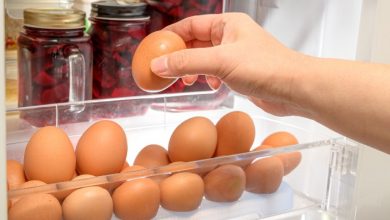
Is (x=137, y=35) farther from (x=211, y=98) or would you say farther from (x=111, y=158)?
(x=111, y=158)

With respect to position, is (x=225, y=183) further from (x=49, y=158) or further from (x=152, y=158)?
(x=49, y=158)

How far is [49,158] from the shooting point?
72 centimetres

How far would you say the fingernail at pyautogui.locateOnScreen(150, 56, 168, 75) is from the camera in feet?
2.33

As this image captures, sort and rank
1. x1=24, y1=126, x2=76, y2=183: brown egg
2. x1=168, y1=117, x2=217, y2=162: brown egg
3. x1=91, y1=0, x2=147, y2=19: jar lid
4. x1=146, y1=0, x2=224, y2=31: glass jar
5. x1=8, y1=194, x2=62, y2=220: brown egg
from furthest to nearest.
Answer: x1=146, y1=0, x2=224, y2=31: glass jar
x1=91, y1=0, x2=147, y2=19: jar lid
x1=168, y1=117, x2=217, y2=162: brown egg
x1=24, y1=126, x2=76, y2=183: brown egg
x1=8, y1=194, x2=62, y2=220: brown egg

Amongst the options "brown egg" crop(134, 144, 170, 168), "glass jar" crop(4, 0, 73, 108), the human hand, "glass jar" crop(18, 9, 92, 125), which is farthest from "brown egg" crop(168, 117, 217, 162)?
"glass jar" crop(4, 0, 73, 108)

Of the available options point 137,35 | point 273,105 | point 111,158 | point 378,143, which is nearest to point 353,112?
point 378,143

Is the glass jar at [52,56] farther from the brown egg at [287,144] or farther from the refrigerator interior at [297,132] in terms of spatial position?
the brown egg at [287,144]

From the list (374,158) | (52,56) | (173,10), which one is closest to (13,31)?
(52,56)

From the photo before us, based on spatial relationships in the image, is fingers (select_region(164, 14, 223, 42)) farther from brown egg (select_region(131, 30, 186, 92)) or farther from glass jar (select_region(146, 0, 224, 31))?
glass jar (select_region(146, 0, 224, 31))

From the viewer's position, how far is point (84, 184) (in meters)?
0.66

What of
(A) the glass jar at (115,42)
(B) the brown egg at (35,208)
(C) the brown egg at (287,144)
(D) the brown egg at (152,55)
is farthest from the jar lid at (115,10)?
(B) the brown egg at (35,208)

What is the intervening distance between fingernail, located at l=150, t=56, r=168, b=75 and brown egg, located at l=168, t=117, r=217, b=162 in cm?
14

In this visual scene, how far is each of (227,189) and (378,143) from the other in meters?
0.22

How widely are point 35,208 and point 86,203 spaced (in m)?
0.06
